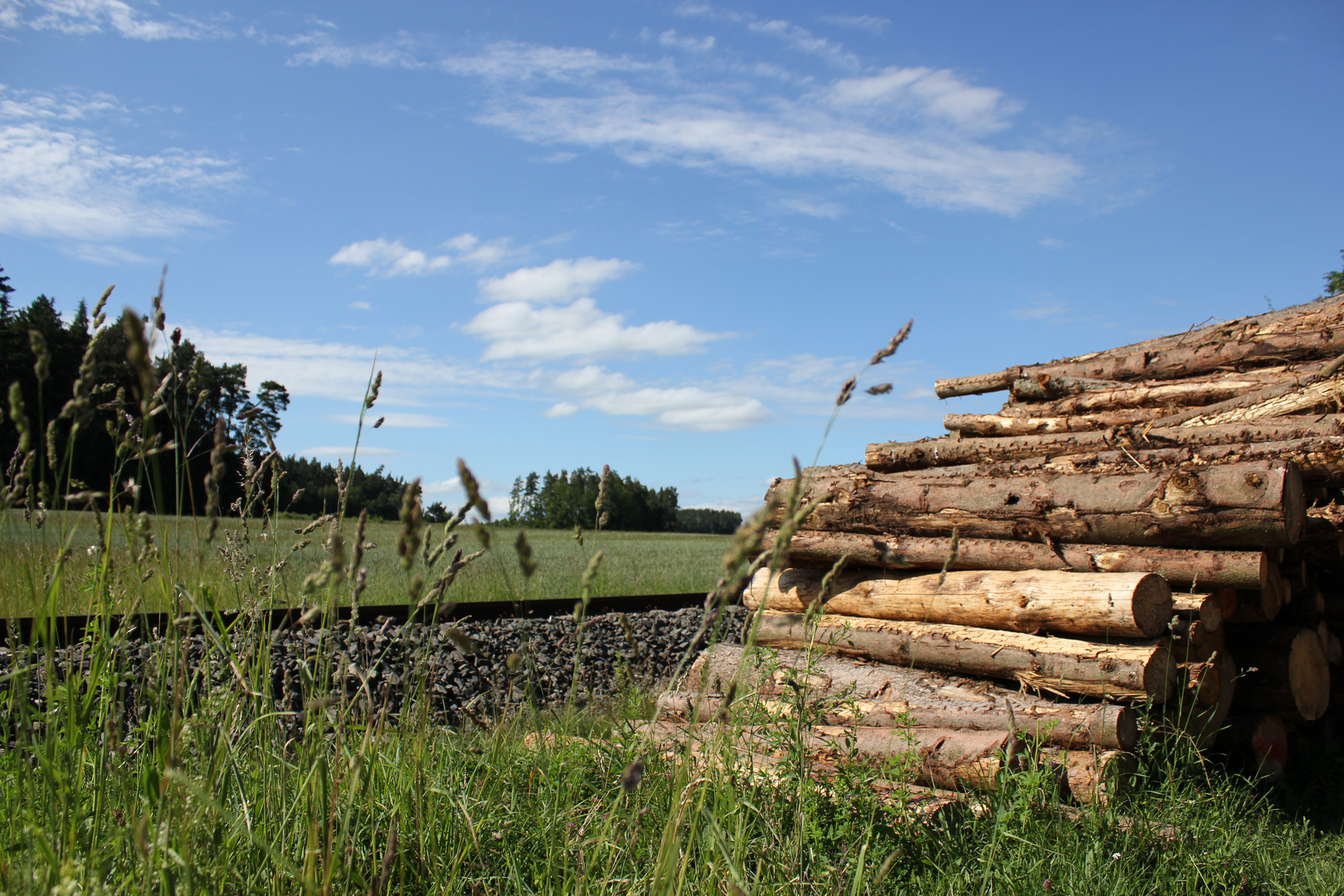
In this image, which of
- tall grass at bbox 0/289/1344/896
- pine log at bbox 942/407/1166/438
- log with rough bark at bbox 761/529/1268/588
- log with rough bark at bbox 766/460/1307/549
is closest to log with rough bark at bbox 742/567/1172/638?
log with rough bark at bbox 761/529/1268/588

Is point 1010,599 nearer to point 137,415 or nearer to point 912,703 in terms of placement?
point 912,703

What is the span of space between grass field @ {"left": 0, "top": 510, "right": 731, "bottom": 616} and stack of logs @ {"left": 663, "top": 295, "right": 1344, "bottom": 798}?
5.59ft

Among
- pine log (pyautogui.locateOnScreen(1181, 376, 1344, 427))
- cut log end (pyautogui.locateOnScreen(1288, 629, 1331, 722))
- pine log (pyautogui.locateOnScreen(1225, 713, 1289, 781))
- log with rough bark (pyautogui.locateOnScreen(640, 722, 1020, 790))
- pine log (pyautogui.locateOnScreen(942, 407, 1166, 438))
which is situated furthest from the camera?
pine log (pyautogui.locateOnScreen(942, 407, 1166, 438))

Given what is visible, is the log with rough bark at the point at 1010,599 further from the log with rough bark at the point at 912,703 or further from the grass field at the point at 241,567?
the grass field at the point at 241,567

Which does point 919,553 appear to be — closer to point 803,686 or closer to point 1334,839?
point 1334,839

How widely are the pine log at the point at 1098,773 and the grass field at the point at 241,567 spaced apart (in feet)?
8.11

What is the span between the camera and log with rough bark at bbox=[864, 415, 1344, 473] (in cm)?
478

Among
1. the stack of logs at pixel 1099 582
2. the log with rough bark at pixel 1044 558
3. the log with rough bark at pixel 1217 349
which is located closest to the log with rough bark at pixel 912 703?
the stack of logs at pixel 1099 582

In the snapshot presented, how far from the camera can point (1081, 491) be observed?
475 centimetres

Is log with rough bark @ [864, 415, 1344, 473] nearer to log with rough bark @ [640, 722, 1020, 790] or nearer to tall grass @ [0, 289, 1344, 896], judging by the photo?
tall grass @ [0, 289, 1344, 896]

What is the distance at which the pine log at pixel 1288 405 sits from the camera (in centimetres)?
498

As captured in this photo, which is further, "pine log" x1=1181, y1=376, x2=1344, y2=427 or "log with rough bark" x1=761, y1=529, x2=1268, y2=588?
"pine log" x1=1181, y1=376, x2=1344, y2=427

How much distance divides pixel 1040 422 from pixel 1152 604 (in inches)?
99.0

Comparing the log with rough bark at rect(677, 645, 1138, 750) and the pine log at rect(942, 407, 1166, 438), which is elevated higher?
the pine log at rect(942, 407, 1166, 438)
